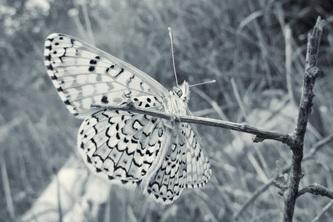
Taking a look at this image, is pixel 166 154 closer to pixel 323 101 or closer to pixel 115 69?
pixel 115 69

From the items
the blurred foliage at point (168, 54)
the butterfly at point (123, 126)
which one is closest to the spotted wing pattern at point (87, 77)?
the butterfly at point (123, 126)

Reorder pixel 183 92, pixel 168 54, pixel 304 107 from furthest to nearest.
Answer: pixel 168 54
pixel 183 92
pixel 304 107

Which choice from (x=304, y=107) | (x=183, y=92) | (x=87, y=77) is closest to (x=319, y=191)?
(x=304, y=107)

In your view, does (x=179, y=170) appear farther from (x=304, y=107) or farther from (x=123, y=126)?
(x=304, y=107)

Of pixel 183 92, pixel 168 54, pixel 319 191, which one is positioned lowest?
pixel 319 191

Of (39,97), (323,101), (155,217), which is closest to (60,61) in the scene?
(155,217)

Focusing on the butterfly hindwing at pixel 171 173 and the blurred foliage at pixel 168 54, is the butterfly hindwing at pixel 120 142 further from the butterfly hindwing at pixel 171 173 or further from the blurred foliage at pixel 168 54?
the blurred foliage at pixel 168 54

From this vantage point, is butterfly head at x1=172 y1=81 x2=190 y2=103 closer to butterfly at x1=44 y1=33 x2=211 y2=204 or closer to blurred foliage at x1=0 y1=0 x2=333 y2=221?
butterfly at x1=44 y1=33 x2=211 y2=204
